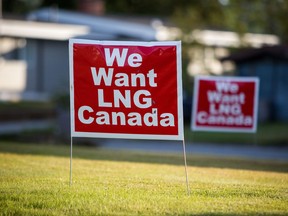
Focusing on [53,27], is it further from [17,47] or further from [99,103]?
[99,103]

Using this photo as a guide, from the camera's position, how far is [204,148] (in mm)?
24609

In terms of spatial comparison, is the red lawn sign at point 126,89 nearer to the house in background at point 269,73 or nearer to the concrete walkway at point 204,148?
the concrete walkway at point 204,148

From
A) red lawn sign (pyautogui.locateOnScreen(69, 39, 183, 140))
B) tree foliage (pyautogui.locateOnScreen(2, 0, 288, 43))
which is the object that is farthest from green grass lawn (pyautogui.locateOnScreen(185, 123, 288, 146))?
red lawn sign (pyautogui.locateOnScreen(69, 39, 183, 140))

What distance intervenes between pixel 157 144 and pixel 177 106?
16626 mm

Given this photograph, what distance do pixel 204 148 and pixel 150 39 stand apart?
15.5 m

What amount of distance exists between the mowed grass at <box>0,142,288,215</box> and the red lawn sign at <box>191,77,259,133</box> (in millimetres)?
6637

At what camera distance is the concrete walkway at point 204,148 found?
22.6 m

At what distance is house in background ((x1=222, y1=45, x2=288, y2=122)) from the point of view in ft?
114

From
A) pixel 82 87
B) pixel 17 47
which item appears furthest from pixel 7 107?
pixel 82 87

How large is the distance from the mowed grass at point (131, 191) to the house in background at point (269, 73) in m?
21.6

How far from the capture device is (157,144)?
26.4 m

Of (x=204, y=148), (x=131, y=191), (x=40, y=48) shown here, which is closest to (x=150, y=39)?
(x=40, y=48)

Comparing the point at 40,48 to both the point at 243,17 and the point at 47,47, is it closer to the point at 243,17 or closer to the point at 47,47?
the point at 47,47

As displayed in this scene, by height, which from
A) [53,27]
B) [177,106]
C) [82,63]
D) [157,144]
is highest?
[53,27]
